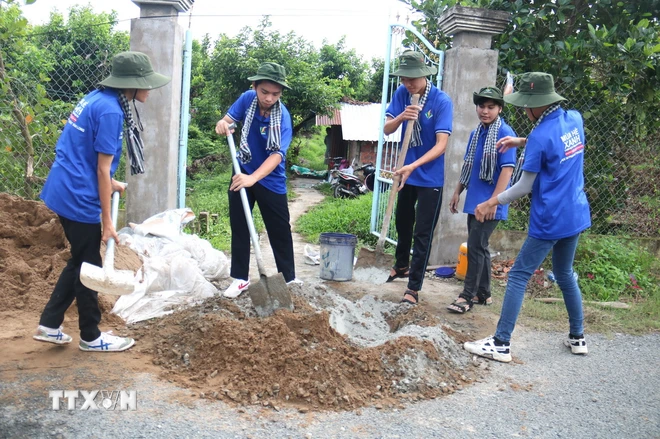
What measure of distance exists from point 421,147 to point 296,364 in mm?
2589

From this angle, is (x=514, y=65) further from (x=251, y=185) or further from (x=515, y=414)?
(x=515, y=414)

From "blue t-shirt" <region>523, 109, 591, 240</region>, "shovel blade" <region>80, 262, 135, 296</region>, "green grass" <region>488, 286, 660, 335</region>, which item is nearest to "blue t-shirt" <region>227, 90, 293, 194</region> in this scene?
"shovel blade" <region>80, 262, 135, 296</region>

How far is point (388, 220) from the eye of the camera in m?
5.54

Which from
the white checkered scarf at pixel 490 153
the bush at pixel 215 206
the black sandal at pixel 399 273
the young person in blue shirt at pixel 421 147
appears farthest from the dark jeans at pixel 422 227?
the bush at pixel 215 206

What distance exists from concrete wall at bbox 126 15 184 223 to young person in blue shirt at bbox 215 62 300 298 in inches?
54.6

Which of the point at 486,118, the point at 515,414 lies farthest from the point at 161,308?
the point at 486,118

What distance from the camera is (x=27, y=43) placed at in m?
6.43

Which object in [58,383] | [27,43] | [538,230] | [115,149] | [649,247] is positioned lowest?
[58,383]

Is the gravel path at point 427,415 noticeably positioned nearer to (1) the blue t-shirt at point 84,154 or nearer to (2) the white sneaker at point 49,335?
(2) the white sneaker at point 49,335

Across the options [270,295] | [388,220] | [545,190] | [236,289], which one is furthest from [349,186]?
[545,190]

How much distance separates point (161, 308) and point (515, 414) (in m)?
2.68

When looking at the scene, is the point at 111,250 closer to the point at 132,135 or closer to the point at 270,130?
the point at 132,135

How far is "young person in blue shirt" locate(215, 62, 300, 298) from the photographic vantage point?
4.51m

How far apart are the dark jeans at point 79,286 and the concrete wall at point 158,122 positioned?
2.36 meters
